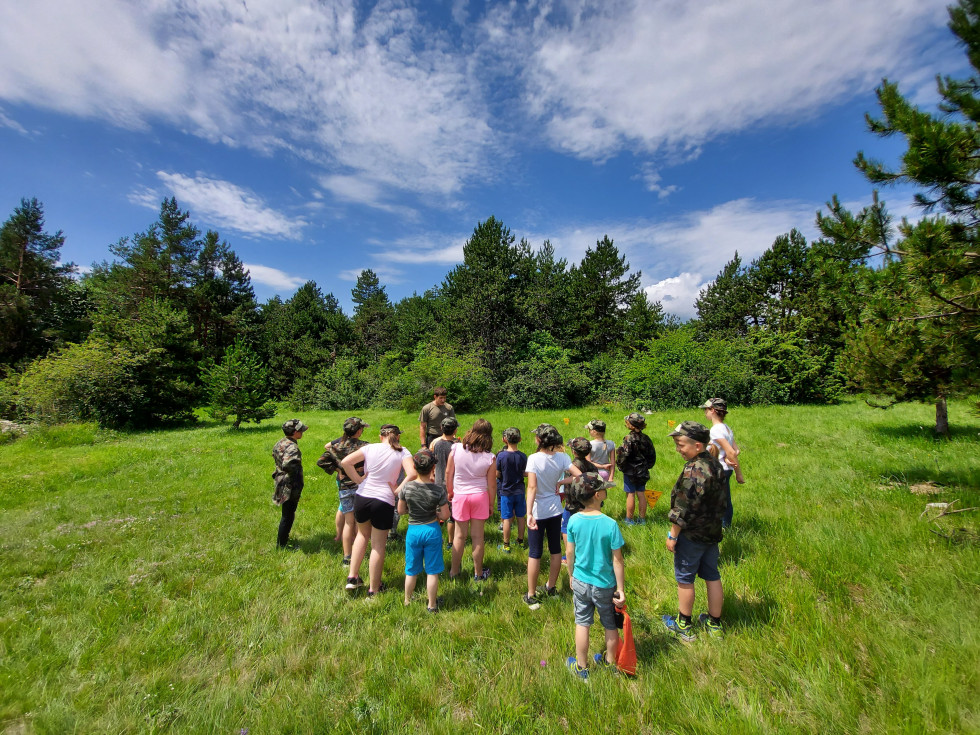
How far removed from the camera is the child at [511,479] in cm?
544

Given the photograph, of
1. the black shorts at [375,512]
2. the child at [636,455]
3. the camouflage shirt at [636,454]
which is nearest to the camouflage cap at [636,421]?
the child at [636,455]

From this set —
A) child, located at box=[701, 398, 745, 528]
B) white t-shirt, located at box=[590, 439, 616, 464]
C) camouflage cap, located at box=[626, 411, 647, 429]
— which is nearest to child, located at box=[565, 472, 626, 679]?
white t-shirt, located at box=[590, 439, 616, 464]

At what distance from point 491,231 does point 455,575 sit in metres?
28.1

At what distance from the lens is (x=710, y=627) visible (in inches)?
141

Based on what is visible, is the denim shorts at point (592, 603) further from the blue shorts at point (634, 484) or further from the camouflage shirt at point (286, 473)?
the camouflage shirt at point (286, 473)

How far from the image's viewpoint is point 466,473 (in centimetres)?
488

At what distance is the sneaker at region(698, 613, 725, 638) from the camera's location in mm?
3500

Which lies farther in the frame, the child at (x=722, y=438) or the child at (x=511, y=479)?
the child at (x=511, y=479)

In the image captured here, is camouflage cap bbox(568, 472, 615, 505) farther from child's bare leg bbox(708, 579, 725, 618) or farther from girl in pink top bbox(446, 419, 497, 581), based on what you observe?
girl in pink top bbox(446, 419, 497, 581)

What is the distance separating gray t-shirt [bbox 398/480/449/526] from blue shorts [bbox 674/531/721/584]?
8.22 ft

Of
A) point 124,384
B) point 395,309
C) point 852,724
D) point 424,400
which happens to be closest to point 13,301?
point 124,384

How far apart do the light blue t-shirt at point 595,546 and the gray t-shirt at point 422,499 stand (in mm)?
1628

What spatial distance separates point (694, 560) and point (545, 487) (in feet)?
5.22

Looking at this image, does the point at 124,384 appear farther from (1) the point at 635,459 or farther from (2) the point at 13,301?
(1) the point at 635,459
